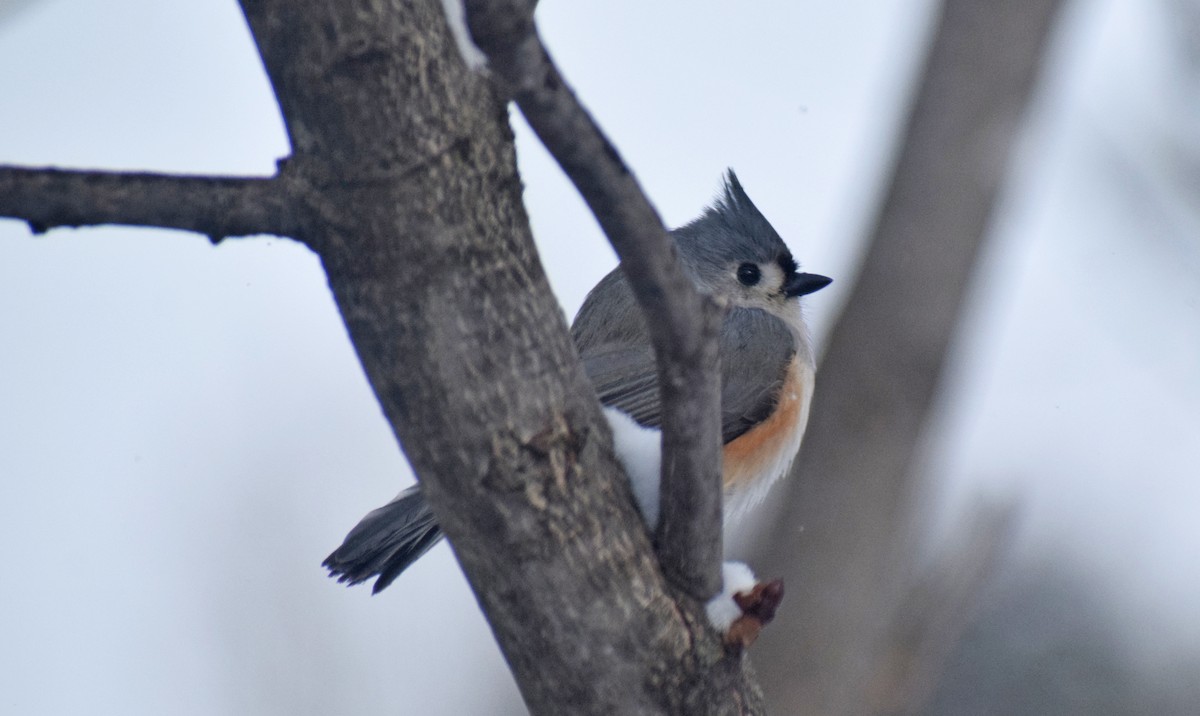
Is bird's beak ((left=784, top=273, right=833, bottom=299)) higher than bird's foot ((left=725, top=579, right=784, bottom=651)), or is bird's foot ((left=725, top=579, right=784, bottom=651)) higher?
bird's beak ((left=784, top=273, right=833, bottom=299))

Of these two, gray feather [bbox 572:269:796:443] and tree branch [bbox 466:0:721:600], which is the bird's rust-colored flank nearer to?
gray feather [bbox 572:269:796:443]

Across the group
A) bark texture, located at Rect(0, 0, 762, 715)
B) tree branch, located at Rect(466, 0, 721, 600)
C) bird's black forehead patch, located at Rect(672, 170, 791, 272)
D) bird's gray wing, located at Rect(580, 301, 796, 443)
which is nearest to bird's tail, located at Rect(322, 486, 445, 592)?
bird's gray wing, located at Rect(580, 301, 796, 443)

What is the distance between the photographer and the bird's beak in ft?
9.84

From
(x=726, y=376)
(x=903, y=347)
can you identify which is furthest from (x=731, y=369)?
(x=903, y=347)

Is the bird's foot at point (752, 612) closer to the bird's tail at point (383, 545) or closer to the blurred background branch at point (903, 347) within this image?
the bird's tail at point (383, 545)

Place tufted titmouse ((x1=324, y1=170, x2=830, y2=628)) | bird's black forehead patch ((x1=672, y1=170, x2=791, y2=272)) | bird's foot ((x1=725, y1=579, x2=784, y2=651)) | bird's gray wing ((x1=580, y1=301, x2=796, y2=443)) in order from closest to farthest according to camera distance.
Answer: bird's foot ((x1=725, y1=579, x2=784, y2=651)) → tufted titmouse ((x1=324, y1=170, x2=830, y2=628)) → bird's gray wing ((x1=580, y1=301, x2=796, y2=443)) → bird's black forehead patch ((x1=672, y1=170, x2=791, y2=272))

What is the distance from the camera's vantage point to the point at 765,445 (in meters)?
2.51

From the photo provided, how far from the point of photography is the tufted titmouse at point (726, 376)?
193cm

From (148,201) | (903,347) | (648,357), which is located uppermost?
(148,201)

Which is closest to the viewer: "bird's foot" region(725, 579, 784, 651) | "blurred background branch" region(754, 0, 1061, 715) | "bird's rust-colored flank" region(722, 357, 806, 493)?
"bird's foot" region(725, 579, 784, 651)

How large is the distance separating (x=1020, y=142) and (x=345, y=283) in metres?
3.80

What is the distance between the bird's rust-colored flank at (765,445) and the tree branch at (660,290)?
102 centimetres

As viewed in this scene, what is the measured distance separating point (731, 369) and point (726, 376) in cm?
5

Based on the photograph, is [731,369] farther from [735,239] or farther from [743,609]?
[743,609]
